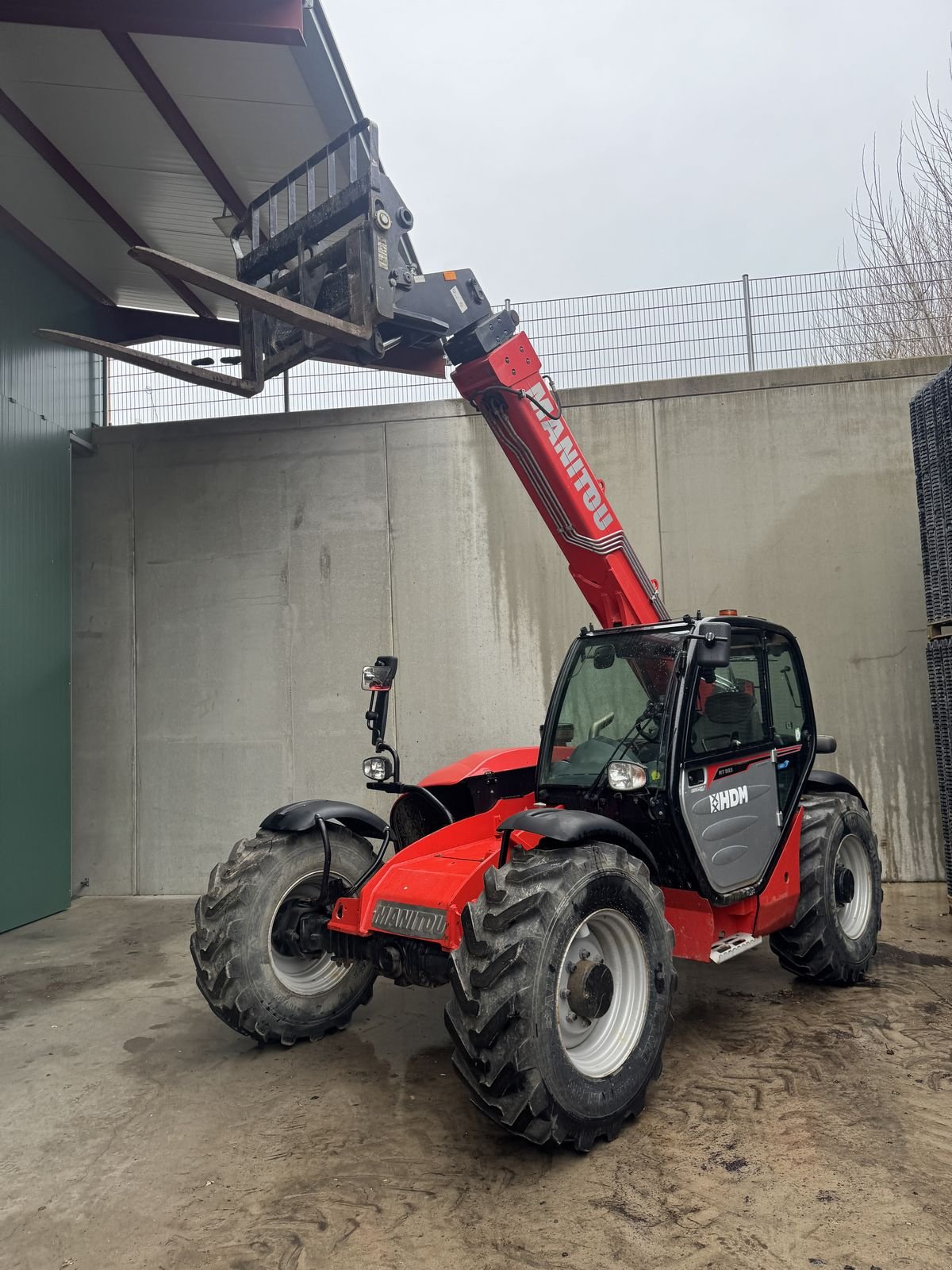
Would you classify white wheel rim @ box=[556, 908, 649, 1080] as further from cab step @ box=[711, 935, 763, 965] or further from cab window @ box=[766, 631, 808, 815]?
cab window @ box=[766, 631, 808, 815]

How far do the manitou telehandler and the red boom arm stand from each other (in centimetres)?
1

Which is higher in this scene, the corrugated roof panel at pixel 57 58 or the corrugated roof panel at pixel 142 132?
the corrugated roof panel at pixel 57 58

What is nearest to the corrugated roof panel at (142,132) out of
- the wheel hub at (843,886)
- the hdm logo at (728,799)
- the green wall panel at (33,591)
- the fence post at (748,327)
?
the green wall panel at (33,591)

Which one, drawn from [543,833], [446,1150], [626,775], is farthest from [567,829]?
[446,1150]

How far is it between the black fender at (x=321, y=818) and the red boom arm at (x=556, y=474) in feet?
5.84

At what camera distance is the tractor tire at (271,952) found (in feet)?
13.4

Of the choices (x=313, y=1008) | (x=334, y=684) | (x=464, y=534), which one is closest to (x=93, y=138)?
(x=464, y=534)

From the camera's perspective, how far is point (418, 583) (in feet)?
26.6

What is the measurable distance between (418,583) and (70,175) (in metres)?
4.21

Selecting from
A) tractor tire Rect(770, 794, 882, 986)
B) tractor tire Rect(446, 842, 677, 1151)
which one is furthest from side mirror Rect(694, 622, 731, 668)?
tractor tire Rect(770, 794, 882, 986)

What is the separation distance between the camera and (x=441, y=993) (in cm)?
543

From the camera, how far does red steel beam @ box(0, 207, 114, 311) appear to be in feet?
24.7

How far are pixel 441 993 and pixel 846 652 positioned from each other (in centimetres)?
448

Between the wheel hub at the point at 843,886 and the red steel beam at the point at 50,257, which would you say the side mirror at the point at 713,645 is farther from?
the red steel beam at the point at 50,257
